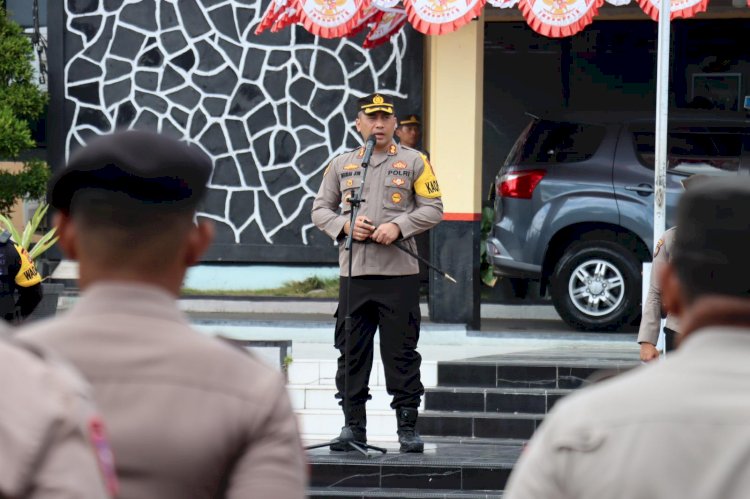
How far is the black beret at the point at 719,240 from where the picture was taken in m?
2.28

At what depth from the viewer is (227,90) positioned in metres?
A: 13.8

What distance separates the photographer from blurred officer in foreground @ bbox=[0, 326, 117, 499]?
182 cm

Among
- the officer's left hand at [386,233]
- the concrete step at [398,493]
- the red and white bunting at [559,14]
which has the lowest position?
the concrete step at [398,493]

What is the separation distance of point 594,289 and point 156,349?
10.2m

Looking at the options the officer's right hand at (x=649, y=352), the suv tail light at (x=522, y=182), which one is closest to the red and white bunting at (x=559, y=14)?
the suv tail light at (x=522, y=182)

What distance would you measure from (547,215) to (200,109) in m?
3.59

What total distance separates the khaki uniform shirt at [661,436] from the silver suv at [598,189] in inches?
393

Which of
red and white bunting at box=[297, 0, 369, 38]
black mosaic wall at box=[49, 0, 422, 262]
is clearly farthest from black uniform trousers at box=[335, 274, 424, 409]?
black mosaic wall at box=[49, 0, 422, 262]

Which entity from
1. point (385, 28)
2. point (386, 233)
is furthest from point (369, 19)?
point (386, 233)

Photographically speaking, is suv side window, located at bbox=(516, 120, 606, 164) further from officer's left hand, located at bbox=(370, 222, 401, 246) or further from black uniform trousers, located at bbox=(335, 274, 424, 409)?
officer's left hand, located at bbox=(370, 222, 401, 246)

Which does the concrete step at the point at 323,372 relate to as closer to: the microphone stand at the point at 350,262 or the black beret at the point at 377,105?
the microphone stand at the point at 350,262

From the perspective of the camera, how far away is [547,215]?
12.3 m

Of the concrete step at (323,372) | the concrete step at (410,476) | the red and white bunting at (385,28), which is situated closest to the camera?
the concrete step at (410,476)

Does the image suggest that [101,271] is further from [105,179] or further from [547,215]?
[547,215]
